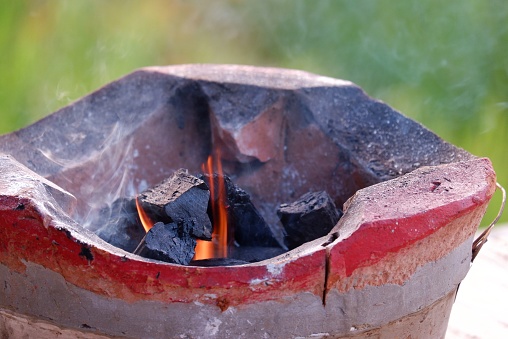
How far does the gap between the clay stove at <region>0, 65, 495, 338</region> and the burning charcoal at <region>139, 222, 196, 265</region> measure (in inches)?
5.1

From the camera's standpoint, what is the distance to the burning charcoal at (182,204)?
75.5 inches

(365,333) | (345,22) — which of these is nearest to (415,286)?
(365,333)

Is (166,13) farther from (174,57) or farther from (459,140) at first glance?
(459,140)

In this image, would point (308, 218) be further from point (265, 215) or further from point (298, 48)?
point (298, 48)

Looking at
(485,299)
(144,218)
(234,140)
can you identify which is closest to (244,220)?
(144,218)

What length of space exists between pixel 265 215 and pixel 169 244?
34.5 inches

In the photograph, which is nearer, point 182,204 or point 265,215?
point 182,204

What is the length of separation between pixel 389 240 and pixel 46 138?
Answer: 132 centimetres

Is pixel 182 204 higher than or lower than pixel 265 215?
lower

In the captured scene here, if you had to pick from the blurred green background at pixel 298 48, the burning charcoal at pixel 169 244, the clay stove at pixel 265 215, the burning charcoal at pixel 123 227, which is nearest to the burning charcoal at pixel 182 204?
the burning charcoal at pixel 169 244

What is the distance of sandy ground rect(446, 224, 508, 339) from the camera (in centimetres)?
289

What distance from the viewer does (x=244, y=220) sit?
7.35 feet

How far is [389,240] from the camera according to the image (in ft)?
5.54

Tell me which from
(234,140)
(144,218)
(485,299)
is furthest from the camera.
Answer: (485,299)
